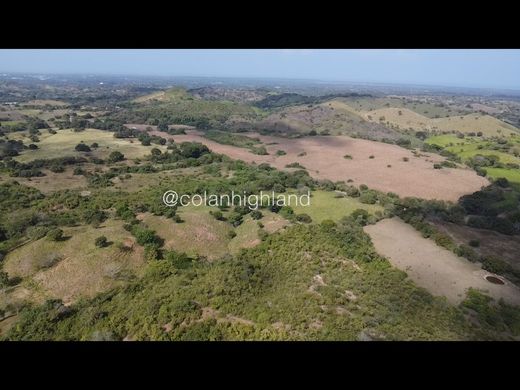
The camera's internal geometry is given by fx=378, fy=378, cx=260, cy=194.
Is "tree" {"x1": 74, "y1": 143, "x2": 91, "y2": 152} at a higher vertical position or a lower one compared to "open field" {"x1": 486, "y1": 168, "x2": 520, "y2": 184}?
lower

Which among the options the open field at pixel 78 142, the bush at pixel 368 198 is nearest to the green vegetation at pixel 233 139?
the open field at pixel 78 142

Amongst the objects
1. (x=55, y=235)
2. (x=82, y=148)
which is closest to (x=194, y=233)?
(x=55, y=235)

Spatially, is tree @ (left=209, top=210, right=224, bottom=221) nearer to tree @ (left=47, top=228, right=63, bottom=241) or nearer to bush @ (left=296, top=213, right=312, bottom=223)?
bush @ (left=296, top=213, right=312, bottom=223)

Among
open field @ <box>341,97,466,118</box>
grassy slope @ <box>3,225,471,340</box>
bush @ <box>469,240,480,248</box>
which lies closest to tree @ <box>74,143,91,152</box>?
grassy slope @ <box>3,225,471,340</box>

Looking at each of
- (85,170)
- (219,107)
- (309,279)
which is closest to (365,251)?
(309,279)

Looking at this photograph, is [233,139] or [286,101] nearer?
[233,139]

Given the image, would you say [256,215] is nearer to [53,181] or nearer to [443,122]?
[53,181]
